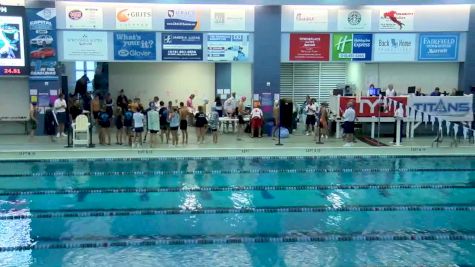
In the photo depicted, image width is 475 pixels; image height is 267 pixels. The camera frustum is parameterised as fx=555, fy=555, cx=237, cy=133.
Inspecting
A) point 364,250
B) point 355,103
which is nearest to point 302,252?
point 364,250

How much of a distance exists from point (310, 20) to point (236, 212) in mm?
9389

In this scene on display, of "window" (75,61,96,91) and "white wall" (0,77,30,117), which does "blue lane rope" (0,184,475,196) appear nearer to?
"white wall" (0,77,30,117)

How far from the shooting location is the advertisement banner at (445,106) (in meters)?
15.6

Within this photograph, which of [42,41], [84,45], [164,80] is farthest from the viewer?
[164,80]

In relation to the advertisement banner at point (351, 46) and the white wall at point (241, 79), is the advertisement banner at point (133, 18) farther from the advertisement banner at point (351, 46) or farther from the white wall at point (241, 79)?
the advertisement banner at point (351, 46)

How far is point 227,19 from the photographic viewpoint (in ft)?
55.2

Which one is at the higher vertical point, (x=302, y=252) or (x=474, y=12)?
(x=474, y=12)

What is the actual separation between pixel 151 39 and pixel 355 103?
21.0 feet

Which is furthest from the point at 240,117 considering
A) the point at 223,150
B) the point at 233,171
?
the point at 233,171

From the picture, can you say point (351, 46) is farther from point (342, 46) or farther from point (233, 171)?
point (233, 171)

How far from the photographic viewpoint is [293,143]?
15594mm

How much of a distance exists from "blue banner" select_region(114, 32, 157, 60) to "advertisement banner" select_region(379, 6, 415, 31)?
7.03 meters

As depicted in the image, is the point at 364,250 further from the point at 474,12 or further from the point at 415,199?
the point at 474,12

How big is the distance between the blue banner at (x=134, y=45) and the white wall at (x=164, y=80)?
3737 mm
